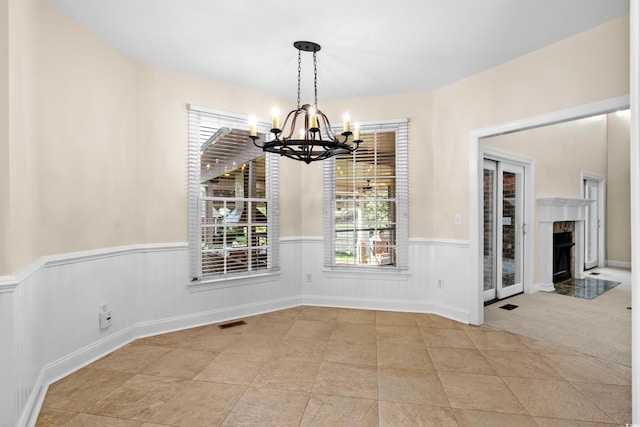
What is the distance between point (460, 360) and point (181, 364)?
7.47ft

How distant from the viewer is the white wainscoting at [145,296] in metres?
1.93

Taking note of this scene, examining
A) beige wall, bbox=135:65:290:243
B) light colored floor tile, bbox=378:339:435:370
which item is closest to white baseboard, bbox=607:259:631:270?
light colored floor tile, bbox=378:339:435:370

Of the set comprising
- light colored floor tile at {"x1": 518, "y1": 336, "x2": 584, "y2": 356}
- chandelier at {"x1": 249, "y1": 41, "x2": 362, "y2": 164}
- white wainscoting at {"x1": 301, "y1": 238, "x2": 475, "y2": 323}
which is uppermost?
chandelier at {"x1": 249, "y1": 41, "x2": 362, "y2": 164}

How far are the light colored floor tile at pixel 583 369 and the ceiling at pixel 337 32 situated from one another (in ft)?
8.79

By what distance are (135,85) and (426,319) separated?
12.8 feet

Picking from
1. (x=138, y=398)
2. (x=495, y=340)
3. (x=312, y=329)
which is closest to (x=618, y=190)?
(x=495, y=340)

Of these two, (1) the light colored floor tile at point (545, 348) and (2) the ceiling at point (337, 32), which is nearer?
(2) the ceiling at point (337, 32)

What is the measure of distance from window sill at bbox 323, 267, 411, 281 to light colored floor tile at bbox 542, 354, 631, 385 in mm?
1635

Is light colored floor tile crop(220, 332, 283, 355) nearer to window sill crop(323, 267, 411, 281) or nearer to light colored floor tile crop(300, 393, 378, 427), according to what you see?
light colored floor tile crop(300, 393, 378, 427)

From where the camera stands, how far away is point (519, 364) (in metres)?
2.70

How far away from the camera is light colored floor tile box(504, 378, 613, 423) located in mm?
2023

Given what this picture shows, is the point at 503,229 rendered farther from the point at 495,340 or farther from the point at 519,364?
the point at 519,364

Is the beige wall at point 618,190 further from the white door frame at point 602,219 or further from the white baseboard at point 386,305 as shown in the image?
the white baseboard at point 386,305

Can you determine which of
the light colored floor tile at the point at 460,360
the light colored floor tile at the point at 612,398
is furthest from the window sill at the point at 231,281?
the light colored floor tile at the point at 612,398
